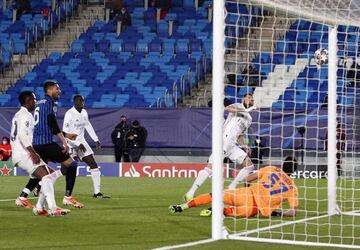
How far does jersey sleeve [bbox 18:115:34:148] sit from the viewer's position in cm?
1348

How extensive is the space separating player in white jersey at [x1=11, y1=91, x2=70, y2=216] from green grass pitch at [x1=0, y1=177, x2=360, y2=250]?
0.85 feet

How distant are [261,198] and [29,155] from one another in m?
3.47

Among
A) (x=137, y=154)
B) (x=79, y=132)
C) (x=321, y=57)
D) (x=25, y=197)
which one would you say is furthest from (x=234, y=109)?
(x=137, y=154)

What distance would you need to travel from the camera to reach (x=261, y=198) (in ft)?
43.3

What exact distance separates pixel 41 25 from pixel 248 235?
91.3 ft

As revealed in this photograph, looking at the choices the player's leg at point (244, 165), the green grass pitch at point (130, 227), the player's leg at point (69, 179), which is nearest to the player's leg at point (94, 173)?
the green grass pitch at point (130, 227)

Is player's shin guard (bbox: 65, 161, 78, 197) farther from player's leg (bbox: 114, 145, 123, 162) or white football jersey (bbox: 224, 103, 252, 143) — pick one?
player's leg (bbox: 114, 145, 123, 162)

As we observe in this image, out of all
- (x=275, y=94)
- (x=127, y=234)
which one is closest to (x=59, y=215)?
(x=127, y=234)

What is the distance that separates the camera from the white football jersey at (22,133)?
1353 centimetres

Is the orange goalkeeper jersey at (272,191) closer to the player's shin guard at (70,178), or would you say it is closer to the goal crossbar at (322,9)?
the goal crossbar at (322,9)

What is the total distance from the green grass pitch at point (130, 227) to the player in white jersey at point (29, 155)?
0.26 metres

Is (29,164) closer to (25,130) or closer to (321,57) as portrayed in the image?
(25,130)

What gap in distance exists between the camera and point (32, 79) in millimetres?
34062

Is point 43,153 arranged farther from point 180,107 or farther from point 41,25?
point 41,25
